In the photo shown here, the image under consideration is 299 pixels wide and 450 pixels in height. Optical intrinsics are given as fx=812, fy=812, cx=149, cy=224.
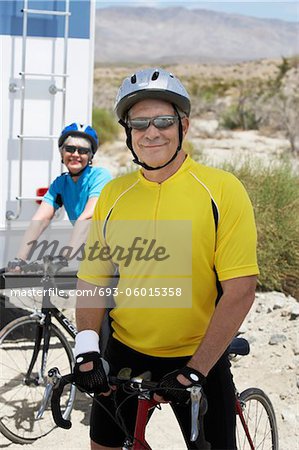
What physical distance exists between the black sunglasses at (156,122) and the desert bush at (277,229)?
4.76 m

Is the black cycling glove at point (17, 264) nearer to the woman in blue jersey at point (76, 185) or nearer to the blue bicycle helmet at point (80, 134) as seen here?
the woman in blue jersey at point (76, 185)

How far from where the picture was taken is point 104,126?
75.5 feet

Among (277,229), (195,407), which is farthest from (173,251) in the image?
(277,229)

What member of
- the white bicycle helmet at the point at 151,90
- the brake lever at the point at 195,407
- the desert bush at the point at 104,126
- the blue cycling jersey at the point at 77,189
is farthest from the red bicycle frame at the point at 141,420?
the desert bush at the point at 104,126

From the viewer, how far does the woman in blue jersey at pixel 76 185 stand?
5.15m

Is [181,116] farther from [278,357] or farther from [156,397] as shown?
[278,357]

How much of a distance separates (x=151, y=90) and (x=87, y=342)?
2.93ft

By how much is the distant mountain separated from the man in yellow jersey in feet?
377

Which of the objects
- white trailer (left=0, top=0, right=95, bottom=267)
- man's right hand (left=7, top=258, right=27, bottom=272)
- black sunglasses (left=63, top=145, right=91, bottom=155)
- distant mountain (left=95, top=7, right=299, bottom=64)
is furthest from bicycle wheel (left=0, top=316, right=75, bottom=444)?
distant mountain (left=95, top=7, right=299, bottom=64)

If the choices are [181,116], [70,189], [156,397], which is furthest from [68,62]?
[156,397]

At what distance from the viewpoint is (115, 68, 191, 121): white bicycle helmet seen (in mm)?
2740

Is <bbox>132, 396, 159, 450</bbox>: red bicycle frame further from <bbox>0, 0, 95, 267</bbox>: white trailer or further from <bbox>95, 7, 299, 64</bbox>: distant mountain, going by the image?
<bbox>95, 7, 299, 64</bbox>: distant mountain

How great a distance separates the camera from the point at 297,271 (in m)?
7.66

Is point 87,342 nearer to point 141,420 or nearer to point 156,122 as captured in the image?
point 141,420
